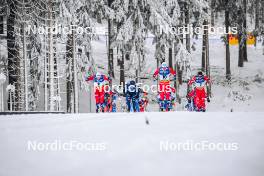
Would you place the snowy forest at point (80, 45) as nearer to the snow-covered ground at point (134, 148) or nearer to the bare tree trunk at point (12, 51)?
the bare tree trunk at point (12, 51)

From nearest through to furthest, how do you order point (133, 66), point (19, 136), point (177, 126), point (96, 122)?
1. point (19, 136)
2. point (177, 126)
3. point (96, 122)
4. point (133, 66)

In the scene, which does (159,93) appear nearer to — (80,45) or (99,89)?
(99,89)

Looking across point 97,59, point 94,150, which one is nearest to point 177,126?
point 94,150

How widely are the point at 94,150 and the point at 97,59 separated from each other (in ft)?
116

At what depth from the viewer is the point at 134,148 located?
6.71 m

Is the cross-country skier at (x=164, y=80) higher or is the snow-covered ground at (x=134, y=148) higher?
the cross-country skier at (x=164, y=80)

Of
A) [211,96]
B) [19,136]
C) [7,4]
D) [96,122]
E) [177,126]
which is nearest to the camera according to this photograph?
[19,136]

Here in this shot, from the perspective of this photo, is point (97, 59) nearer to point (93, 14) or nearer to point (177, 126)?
point (93, 14)

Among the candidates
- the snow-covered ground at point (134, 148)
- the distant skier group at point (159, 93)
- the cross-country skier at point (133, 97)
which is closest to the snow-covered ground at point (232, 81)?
the distant skier group at point (159, 93)

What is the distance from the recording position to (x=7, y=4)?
62.8ft

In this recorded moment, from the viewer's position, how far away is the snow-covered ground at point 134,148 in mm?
5770

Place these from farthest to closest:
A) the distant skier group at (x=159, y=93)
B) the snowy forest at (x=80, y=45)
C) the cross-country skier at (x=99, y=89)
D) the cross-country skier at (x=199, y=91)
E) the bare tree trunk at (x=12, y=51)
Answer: the snowy forest at (x=80, y=45), the bare tree trunk at (x=12, y=51), the cross-country skier at (x=99, y=89), the cross-country skier at (x=199, y=91), the distant skier group at (x=159, y=93)

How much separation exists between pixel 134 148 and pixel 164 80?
923cm

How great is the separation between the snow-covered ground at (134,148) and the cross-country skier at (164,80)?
6254 mm
